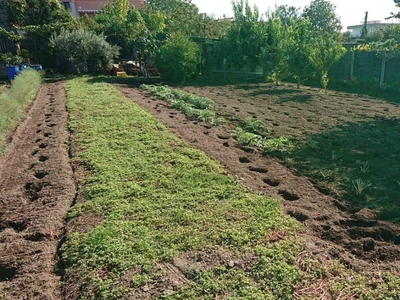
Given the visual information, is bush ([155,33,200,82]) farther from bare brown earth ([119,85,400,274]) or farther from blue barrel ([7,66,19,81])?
blue barrel ([7,66,19,81])

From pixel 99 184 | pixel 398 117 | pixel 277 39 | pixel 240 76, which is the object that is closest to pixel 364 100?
pixel 398 117

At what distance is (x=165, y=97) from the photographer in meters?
9.91

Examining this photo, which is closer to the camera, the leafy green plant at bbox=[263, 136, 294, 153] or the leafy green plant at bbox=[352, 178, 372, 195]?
the leafy green plant at bbox=[352, 178, 372, 195]

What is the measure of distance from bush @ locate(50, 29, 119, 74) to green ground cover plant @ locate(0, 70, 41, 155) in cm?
441

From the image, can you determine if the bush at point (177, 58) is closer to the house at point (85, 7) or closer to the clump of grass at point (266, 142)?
the clump of grass at point (266, 142)

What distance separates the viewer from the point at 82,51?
15414 mm

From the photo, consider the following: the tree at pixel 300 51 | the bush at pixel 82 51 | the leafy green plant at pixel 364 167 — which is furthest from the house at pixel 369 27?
the leafy green plant at pixel 364 167

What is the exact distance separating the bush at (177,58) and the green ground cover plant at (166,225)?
9.26 metres

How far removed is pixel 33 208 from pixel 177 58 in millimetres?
11201

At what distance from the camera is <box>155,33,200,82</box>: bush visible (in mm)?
13867

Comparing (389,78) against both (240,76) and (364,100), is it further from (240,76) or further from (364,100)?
(240,76)

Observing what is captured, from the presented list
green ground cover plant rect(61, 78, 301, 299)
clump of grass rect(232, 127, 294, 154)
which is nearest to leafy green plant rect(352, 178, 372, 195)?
green ground cover plant rect(61, 78, 301, 299)

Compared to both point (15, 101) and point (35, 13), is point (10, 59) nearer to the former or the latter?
point (35, 13)

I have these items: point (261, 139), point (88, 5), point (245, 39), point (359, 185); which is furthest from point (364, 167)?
point (88, 5)
